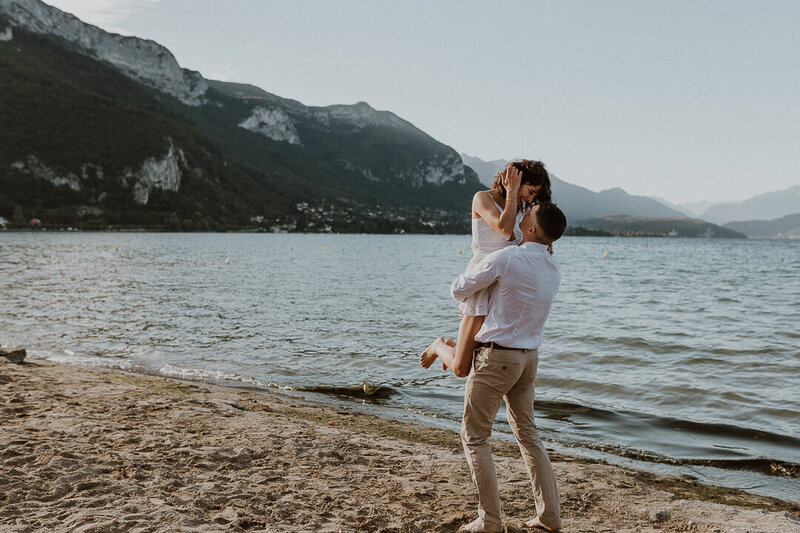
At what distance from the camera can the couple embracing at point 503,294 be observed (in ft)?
12.8

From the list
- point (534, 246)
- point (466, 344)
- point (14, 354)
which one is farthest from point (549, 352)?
point (14, 354)

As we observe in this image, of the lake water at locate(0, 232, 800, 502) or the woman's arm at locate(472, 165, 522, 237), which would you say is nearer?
the woman's arm at locate(472, 165, 522, 237)

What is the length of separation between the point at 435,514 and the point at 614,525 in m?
1.60

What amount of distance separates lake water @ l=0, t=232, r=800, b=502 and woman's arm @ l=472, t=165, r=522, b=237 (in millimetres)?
5306

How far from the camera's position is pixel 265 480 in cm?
532

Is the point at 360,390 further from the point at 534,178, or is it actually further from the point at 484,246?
the point at 534,178

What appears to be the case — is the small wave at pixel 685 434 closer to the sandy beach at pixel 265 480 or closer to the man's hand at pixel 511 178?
the sandy beach at pixel 265 480

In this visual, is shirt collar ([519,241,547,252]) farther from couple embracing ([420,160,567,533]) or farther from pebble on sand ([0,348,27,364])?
pebble on sand ([0,348,27,364])

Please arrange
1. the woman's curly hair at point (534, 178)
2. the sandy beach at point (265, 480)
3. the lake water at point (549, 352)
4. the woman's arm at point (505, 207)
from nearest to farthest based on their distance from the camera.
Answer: the woman's arm at point (505, 207) → the woman's curly hair at point (534, 178) → the sandy beach at point (265, 480) → the lake water at point (549, 352)

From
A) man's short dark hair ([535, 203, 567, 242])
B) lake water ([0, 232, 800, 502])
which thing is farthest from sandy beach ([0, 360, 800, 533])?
man's short dark hair ([535, 203, 567, 242])

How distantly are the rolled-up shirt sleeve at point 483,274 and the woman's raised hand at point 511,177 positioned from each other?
0.47 meters

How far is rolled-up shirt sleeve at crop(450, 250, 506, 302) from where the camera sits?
3.86 meters

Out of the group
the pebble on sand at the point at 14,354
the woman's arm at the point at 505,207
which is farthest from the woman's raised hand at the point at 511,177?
the pebble on sand at the point at 14,354

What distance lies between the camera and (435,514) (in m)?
4.79
